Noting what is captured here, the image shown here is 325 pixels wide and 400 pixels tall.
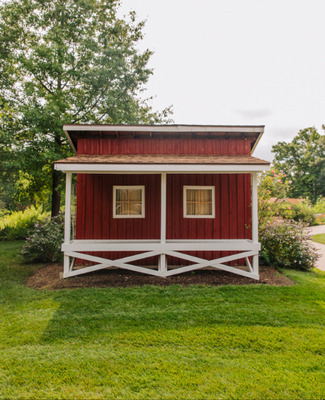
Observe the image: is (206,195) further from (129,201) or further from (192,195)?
(129,201)

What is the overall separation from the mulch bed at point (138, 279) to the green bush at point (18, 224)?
778cm

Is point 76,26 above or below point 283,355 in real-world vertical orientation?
above

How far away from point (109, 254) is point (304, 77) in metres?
9.89

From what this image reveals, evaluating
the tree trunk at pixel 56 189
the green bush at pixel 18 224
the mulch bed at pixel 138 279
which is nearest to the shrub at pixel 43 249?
the mulch bed at pixel 138 279

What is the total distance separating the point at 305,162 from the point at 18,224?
45.7m

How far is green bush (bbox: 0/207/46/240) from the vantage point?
43.4 feet

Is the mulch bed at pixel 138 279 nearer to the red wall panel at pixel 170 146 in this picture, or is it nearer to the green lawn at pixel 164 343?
the green lawn at pixel 164 343

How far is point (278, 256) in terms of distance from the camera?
737 cm

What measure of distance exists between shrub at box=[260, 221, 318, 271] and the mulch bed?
2.28ft

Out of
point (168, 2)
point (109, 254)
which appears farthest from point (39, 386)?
point (168, 2)

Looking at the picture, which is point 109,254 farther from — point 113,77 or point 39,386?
point 113,77

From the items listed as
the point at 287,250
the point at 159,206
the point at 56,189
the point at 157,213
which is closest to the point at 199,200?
the point at 159,206

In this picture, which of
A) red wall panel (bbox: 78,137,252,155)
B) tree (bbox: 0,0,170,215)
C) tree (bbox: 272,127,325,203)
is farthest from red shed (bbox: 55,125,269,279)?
tree (bbox: 272,127,325,203)

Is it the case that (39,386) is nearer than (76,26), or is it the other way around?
(39,386)
